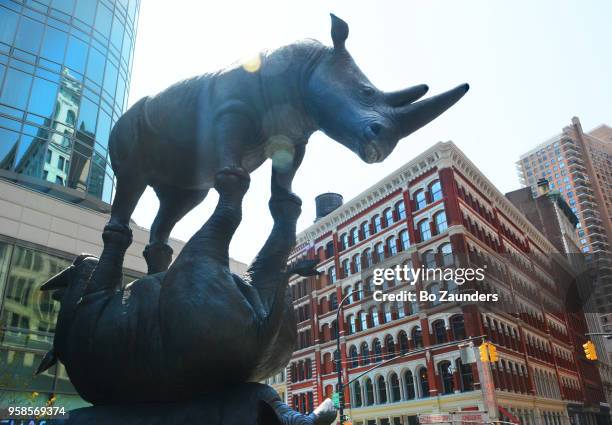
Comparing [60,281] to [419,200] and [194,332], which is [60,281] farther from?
[419,200]

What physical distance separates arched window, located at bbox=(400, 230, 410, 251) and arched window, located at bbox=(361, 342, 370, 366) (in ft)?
30.1

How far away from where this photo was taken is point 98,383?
240 cm

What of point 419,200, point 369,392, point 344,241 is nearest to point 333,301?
point 344,241

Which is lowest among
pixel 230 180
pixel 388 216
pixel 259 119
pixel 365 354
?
pixel 230 180

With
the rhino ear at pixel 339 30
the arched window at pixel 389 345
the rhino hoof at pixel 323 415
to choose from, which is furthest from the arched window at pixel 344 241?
the rhino hoof at pixel 323 415

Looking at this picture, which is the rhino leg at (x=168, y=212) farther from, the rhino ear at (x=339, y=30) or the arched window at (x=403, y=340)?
the arched window at (x=403, y=340)

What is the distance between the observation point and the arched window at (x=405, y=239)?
4128cm

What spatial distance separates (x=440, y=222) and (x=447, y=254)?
306 centimetres

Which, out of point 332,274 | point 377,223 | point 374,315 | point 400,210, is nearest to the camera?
point 374,315

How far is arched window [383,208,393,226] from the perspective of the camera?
1720 inches

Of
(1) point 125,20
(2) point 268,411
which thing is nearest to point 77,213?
(1) point 125,20

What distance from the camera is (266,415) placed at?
1.96 m

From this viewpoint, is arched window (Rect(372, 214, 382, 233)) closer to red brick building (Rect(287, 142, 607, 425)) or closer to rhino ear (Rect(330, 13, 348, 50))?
red brick building (Rect(287, 142, 607, 425))

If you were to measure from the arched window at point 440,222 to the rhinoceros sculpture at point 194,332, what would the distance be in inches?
1494
